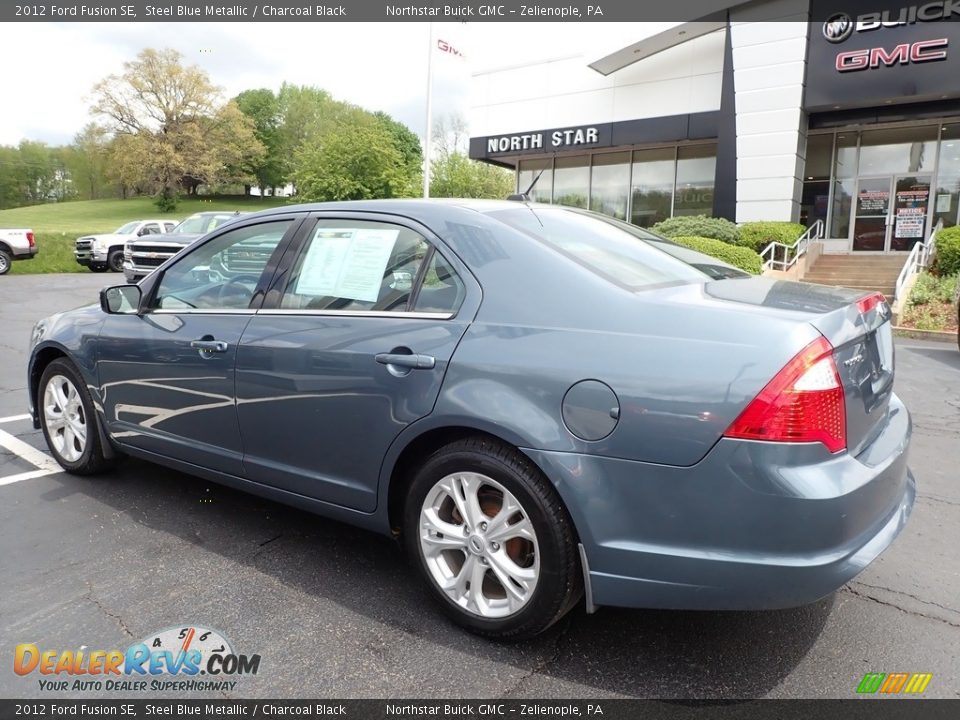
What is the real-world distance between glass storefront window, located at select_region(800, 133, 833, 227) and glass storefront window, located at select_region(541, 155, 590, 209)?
7026mm

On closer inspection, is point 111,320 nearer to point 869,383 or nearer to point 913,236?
point 869,383

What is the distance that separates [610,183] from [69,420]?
2129 centimetres

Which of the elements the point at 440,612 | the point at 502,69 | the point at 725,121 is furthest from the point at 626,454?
the point at 502,69

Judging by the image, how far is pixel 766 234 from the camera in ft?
54.3

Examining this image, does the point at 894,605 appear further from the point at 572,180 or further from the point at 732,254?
the point at 572,180

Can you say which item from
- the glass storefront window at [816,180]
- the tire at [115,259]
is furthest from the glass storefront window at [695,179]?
the tire at [115,259]

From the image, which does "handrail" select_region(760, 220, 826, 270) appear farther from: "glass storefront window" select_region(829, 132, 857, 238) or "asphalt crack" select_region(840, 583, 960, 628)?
"asphalt crack" select_region(840, 583, 960, 628)

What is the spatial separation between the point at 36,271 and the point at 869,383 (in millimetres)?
27547

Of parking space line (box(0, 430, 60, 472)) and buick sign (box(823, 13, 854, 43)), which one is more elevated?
buick sign (box(823, 13, 854, 43))

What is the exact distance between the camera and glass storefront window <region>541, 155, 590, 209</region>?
23.8 m

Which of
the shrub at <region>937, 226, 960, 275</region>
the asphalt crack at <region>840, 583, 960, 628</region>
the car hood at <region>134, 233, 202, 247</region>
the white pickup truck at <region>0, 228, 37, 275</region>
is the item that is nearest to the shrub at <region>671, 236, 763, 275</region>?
the shrub at <region>937, 226, 960, 275</region>

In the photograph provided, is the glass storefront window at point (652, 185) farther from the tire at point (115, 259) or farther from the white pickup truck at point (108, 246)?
the tire at point (115, 259)

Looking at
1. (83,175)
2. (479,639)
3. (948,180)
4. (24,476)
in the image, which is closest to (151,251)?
(24,476)

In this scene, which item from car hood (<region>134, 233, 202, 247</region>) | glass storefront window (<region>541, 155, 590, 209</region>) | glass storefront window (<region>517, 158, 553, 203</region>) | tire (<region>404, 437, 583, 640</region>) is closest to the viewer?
tire (<region>404, 437, 583, 640</region>)
